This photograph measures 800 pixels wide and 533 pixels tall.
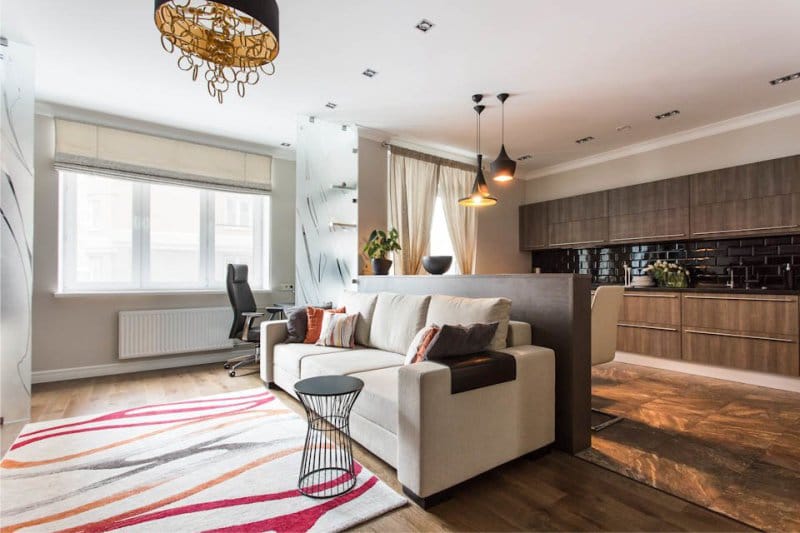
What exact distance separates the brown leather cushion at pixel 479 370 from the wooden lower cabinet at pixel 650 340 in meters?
3.51

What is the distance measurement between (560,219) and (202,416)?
18.0ft

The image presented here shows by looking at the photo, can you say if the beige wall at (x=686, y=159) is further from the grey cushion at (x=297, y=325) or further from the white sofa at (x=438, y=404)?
the grey cushion at (x=297, y=325)

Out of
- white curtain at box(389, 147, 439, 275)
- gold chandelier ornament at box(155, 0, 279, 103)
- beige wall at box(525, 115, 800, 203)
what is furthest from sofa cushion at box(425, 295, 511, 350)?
beige wall at box(525, 115, 800, 203)

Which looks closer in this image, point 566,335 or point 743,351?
point 566,335

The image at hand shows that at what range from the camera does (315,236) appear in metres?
4.71

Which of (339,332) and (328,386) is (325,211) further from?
(328,386)

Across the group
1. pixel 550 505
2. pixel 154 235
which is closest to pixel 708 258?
pixel 550 505

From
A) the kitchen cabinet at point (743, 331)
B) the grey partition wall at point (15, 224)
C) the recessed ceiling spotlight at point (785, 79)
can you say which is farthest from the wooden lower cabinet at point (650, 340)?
the grey partition wall at point (15, 224)

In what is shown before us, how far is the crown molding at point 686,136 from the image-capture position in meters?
4.22

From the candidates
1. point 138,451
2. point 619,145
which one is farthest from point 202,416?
point 619,145

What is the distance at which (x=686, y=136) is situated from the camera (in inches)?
194

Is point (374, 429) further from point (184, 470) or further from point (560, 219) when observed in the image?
point (560, 219)

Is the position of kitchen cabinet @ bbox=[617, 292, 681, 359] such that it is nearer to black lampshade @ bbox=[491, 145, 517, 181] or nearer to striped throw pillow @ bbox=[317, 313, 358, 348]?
black lampshade @ bbox=[491, 145, 517, 181]

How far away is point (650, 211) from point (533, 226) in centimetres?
180
